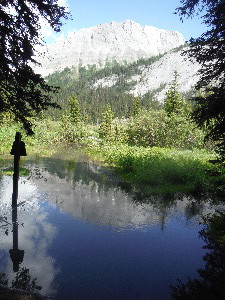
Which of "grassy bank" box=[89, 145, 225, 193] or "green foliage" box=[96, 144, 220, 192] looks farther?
"green foliage" box=[96, 144, 220, 192]

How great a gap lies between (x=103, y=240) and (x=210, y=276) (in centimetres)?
390

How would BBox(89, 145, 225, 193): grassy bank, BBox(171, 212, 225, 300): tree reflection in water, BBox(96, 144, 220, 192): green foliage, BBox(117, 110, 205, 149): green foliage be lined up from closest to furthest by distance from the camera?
BBox(171, 212, 225, 300): tree reflection in water, BBox(89, 145, 225, 193): grassy bank, BBox(96, 144, 220, 192): green foliage, BBox(117, 110, 205, 149): green foliage

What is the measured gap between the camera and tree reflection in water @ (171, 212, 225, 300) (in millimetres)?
7164

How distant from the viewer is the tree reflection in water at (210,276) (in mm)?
7164

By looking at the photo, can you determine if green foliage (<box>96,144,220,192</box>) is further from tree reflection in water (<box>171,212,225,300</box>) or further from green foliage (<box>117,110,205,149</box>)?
green foliage (<box>117,110,205,149</box>)

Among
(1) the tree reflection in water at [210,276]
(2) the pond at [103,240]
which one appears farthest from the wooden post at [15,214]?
(1) the tree reflection in water at [210,276]

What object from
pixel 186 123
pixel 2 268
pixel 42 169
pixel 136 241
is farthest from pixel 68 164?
pixel 2 268

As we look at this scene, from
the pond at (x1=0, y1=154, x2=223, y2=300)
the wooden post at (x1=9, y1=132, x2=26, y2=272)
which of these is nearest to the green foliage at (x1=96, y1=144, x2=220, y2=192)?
the pond at (x1=0, y1=154, x2=223, y2=300)

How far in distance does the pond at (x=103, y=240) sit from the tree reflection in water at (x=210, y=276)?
0.26 meters

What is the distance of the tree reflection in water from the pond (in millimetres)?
256

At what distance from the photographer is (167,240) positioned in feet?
34.9

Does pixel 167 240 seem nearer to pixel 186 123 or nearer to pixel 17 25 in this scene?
pixel 17 25

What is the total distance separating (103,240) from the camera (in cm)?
1036

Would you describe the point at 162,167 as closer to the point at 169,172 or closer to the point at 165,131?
the point at 169,172
